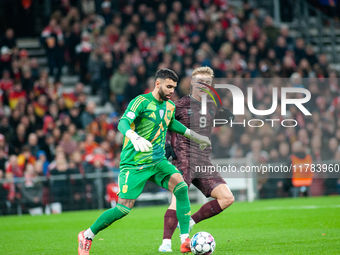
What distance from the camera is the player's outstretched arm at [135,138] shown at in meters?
5.48

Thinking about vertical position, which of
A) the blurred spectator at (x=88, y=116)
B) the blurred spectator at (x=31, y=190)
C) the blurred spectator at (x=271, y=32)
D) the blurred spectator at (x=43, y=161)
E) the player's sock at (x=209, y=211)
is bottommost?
the blurred spectator at (x=31, y=190)

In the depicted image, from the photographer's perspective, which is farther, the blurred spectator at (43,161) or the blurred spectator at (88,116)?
the blurred spectator at (88,116)

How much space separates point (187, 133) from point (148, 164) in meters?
0.76

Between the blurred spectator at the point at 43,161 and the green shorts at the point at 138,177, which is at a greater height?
the green shorts at the point at 138,177

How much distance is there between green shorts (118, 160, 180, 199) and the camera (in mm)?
6109

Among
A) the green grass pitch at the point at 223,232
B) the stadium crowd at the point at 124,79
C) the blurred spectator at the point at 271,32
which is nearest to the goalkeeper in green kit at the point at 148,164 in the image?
the green grass pitch at the point at 223,232

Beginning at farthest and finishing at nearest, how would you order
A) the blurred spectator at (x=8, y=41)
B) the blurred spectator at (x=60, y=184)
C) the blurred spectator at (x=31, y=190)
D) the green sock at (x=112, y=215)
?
the blurred spectator at (x=8, y=41) < the blurred spectator at (x=60, y=184) < the blurred spectator at (x=31, y=190) < the green sock at (x=112, y=215)

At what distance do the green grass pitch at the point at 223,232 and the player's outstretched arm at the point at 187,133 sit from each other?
1.37 metres

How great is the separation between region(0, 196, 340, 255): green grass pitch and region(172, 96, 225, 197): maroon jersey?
869 mm

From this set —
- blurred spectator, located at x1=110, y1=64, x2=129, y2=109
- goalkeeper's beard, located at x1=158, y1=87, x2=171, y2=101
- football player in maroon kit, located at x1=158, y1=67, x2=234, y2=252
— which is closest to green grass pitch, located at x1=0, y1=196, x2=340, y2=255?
football player in maroon kit, located at x1=158, y1=67, x2=234, y2=252

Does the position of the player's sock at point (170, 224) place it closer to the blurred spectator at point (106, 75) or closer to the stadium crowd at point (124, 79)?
the stadium crowd at point (124, 79)

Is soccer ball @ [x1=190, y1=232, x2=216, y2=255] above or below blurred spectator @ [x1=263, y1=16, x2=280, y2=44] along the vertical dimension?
below

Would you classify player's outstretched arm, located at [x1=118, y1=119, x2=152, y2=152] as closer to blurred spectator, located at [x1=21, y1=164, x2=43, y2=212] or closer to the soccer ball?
the soccer ball

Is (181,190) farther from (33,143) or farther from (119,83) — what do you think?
(119,83)
